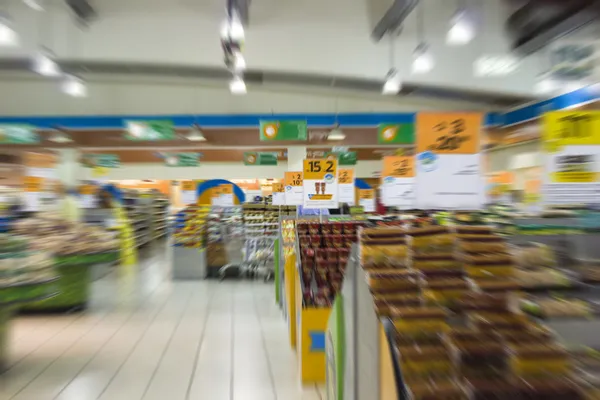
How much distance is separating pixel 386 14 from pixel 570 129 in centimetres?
489

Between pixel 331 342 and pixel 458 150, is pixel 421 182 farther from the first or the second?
pixel 331 342

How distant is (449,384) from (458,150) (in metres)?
2.02

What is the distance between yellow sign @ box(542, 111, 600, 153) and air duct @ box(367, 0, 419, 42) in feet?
12.4

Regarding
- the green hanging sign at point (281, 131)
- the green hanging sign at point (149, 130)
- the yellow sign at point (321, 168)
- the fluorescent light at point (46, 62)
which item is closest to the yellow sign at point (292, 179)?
the yellow sign at point (321, 168)

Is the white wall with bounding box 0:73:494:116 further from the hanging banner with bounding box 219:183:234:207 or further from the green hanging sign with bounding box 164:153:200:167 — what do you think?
the hanging banner with bounding box 219:183:234:207

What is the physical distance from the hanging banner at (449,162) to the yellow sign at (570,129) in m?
0.42

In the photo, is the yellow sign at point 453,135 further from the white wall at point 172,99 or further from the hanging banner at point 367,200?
the white wall at point 172,99

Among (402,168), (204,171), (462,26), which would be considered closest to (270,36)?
(402,168)

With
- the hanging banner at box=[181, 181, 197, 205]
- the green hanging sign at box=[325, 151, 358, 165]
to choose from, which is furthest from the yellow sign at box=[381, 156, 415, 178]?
the green hanging sign at box=[325, 151, 358, 165]

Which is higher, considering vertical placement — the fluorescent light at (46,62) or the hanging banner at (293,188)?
the fluorescent light at (46,62)

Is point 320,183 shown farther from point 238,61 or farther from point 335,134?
point 335,134

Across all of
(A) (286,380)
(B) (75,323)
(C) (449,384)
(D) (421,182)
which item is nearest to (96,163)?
(B) (75,323)

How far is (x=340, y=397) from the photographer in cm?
209

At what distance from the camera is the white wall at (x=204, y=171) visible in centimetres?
1566
